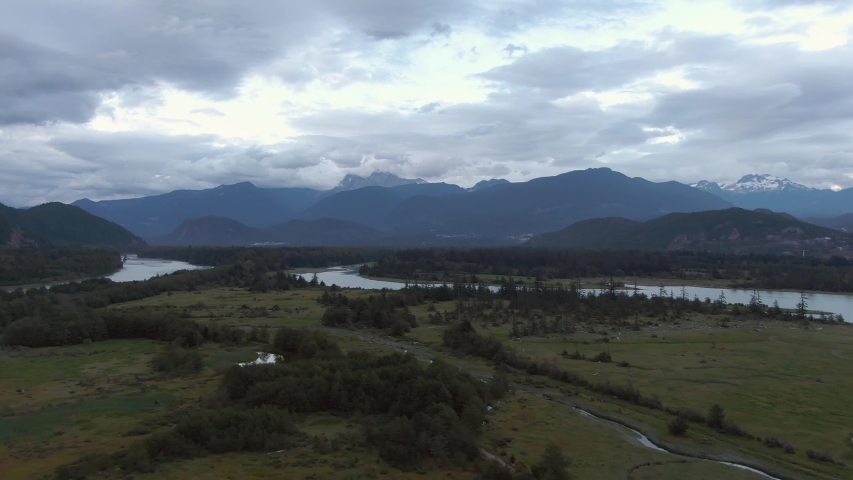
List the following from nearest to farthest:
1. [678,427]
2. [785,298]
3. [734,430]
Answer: [678,427] → [734,430] → [785,298]

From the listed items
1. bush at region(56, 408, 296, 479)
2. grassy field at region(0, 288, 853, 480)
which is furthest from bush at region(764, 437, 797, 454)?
bush at region(56, 408, 296, 479)

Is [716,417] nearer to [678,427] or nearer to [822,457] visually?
[678,427]

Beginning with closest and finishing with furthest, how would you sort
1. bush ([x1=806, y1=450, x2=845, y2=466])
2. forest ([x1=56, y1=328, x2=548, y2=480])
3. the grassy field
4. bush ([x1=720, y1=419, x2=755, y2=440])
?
forest ([x1=56, y1=328, x2=548, y2=480]) → the grassy field → bush ([x1=806, y1=450, x2=845, y2=466]) → bush ([x1=720, y1=419, x2=755, y2=440])

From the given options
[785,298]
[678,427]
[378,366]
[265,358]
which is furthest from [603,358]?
[785,298]

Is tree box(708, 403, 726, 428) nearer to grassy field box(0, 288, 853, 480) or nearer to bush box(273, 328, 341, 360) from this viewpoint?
grassy field box(0, 288, 853, 480)

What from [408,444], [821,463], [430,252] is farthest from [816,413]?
[430,252]

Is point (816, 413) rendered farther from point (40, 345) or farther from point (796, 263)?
point (796, 263)
